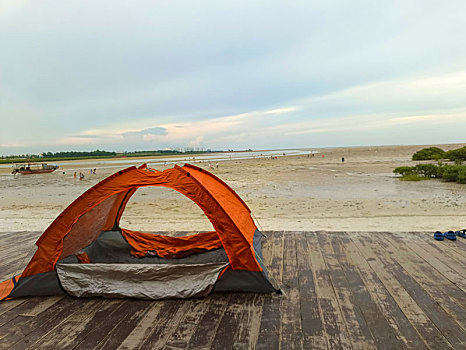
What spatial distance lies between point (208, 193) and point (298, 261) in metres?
1.92

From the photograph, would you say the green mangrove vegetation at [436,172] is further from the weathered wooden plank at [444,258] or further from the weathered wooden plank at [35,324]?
the weathered wooden plank at [35,324]

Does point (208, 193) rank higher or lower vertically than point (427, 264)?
higher

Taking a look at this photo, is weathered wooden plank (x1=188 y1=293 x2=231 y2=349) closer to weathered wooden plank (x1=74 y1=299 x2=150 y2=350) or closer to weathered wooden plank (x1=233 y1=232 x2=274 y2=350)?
weathered wooden plank (x1=233 y1=232 x2=274 y2=350)

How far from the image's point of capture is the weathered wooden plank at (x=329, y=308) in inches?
104

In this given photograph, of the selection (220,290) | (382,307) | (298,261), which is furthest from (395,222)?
(220,290)

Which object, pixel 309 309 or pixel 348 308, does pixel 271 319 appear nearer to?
pixel 309 309

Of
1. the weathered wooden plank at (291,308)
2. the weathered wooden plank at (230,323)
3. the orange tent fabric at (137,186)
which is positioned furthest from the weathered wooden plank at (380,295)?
the orange tent fabric at (137,186)

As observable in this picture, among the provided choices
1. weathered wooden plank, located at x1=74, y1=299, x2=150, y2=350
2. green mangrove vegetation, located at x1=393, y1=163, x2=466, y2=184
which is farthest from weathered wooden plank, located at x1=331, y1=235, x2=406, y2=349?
green mangrove vegetation, located at x1=393, y1=163, x2=466, y2=184

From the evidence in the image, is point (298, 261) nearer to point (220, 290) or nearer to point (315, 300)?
point (315, 300)

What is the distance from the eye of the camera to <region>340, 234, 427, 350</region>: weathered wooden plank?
8.71ft

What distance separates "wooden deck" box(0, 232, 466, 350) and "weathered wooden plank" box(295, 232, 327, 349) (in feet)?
0.03

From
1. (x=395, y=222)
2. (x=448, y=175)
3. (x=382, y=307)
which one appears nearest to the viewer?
(x=382, y=307)

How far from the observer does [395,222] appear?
732 cm

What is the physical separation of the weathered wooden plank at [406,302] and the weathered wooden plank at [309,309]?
2.91 feet
